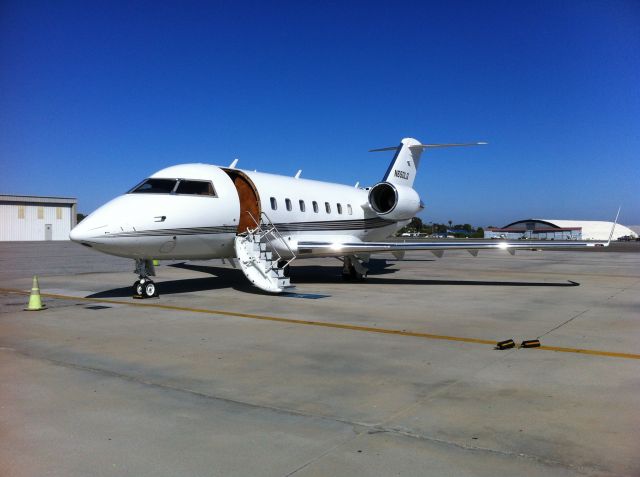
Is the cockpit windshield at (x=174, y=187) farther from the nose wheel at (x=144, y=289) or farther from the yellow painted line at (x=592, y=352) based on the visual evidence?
the yellow painted line at (x=592, y=352)

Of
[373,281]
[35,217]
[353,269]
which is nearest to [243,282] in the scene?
[353,269]

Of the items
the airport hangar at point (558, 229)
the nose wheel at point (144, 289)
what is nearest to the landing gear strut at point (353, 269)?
the nose wheel at point (144, 289)

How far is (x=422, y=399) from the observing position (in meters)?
4.98

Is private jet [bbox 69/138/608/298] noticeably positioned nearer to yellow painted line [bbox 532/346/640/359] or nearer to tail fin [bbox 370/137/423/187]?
tail fin [bbox 370/137/423/187]

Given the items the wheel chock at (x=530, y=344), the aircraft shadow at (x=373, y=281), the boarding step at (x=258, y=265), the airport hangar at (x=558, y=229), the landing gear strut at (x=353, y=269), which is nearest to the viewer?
the wheel chock at (x=530, y=344)

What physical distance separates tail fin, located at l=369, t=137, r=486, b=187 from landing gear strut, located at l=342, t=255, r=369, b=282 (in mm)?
5120

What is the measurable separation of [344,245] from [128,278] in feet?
25.3

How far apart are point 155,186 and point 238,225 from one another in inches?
96.6

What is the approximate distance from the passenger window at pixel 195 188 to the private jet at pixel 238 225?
26mm

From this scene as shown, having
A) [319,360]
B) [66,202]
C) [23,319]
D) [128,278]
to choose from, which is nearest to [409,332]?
[319,360]

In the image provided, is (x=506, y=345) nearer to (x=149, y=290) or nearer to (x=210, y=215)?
(x=210, y=215)

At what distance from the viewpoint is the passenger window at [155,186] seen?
12078mm

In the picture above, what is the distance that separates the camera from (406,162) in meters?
21.3

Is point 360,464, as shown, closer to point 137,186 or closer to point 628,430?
point 628,430
